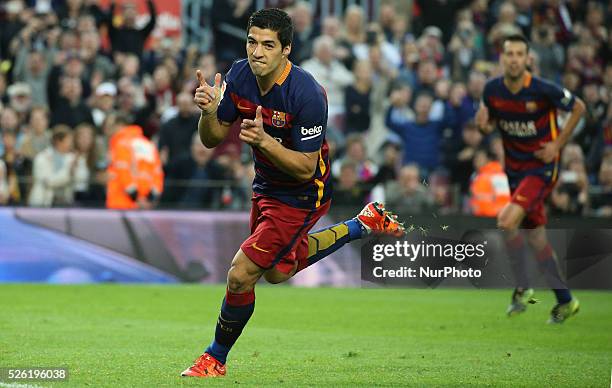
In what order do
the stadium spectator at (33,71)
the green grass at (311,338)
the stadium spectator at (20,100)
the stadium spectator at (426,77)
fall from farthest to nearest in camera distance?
1. the stadium spectator at (426,77)
2. the stadium spectator at (33,71)
3. the stadium spectator at (20,100)
4. the green grass at (311,338)

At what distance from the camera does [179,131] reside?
19.3 meters

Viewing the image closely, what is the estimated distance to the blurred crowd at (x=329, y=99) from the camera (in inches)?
722

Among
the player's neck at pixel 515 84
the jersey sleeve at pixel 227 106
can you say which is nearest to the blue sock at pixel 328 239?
the jersey sleeve at pixel 227 106

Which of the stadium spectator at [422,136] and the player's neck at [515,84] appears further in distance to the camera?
the stadium spectator at [422,136]

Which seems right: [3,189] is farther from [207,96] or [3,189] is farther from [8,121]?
[207,96]

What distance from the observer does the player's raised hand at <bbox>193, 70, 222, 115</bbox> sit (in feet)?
26.9

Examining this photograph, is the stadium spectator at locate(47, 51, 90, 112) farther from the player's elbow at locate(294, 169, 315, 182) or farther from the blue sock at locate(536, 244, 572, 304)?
the player's elbow at locate(294, 169, 315, 182)

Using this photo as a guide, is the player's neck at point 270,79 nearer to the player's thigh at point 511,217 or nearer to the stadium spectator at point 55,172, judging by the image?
the player's thigh at point 511,217

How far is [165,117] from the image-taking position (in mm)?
20422

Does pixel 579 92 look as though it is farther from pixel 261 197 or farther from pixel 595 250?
pixel 261 197

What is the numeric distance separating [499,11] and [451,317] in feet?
38.3

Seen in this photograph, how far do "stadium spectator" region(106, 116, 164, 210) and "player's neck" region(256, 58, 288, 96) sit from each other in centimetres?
948

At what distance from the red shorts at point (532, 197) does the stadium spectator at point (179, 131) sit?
22.2ft

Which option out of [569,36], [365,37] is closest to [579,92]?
[569,36]
